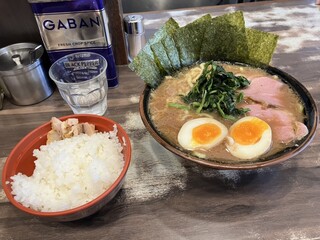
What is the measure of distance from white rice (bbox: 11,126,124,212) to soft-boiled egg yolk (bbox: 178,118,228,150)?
246 mm

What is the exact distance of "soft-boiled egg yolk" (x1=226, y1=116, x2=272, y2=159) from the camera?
95 centimetres

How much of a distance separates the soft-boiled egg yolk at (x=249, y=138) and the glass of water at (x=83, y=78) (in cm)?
64

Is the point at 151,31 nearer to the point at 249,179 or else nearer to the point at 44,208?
the point at 249,179

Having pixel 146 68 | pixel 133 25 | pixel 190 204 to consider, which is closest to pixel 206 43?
pixel 146 68

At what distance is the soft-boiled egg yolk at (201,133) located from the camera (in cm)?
99

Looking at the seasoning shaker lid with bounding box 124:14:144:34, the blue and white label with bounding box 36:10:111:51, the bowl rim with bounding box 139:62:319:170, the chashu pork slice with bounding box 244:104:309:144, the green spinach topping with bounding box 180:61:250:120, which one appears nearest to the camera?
the bowl rim with bounding box 139:62:319:170

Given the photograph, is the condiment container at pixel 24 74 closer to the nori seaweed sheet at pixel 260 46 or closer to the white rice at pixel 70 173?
the white rice at pixel 70 173

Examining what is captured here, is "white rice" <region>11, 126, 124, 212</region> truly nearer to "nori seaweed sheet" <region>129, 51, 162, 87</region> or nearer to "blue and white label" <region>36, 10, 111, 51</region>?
"nori seaweed sheet" <region>129, 51, 162, 87</region>

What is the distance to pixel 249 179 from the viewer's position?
1052 mm

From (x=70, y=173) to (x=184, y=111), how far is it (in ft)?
1.68

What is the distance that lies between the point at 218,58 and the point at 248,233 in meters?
0.87

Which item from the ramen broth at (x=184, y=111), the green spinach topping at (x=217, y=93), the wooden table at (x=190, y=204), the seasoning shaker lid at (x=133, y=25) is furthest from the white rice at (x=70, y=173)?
the seasoning shaker lid at (x=133, y=25)

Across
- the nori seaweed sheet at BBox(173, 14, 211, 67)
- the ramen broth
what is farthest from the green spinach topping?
the nori seaweed sheet at BBox(173, 14, 211, 67)

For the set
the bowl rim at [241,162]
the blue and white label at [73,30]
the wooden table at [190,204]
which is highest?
the blue and white label at [73,30]
